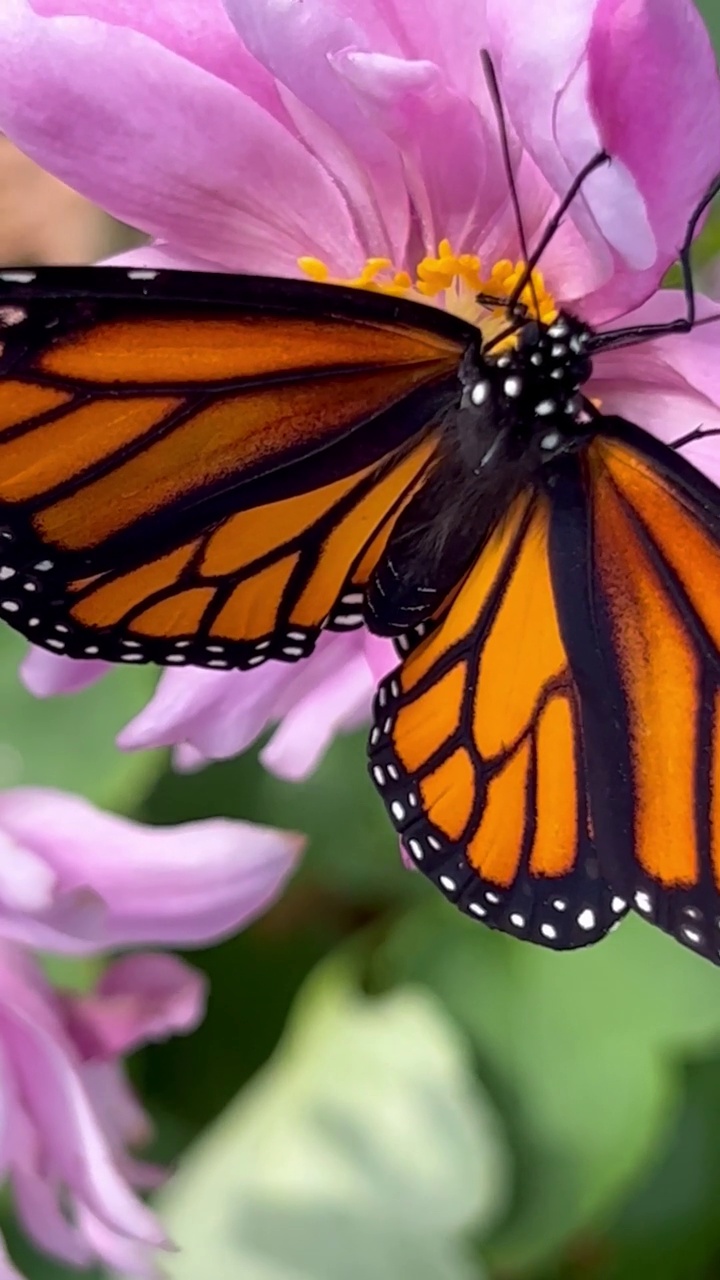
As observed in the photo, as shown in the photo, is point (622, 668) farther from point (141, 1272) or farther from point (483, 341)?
point (141, 1272)

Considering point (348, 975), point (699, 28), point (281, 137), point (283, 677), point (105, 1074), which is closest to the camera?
point (699, 28)

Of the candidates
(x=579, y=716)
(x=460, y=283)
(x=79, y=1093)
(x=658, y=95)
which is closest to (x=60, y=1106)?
(x=79, y=1093)

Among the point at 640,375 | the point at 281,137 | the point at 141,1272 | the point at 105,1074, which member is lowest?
the point at 141,1272

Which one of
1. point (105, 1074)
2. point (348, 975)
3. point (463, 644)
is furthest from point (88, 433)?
point (348, 975)

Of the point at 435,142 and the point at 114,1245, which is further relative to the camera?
the point at 114,1245

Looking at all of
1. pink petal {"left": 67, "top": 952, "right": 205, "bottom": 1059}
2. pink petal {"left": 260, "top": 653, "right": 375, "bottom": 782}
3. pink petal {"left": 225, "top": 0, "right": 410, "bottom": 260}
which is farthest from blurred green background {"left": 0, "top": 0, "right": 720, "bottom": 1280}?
pink petal {"left": 225, "top": 0, "right": 410, "bottom": 260}

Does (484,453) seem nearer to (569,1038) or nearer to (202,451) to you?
(202,451)

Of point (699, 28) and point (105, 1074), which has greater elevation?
point (699, 28)

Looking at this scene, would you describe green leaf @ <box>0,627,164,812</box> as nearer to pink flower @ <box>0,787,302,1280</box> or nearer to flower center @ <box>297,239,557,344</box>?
pink flower @ <box>0,787,302,1280</box>
